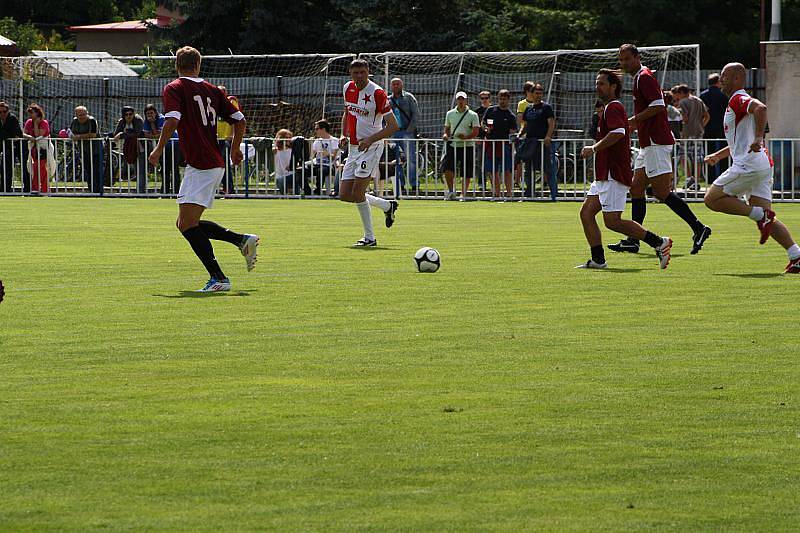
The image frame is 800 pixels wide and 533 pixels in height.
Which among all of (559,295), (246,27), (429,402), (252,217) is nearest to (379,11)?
(246,27)

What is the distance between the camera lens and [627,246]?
16.5m

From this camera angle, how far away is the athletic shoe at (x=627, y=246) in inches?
648

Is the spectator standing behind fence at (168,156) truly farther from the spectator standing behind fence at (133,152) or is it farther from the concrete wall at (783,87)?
the concrete wall at (783,87)

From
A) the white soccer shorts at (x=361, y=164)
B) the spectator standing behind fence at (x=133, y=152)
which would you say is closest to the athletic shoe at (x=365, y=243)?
the white soccer shorts at (x=361, y=164)

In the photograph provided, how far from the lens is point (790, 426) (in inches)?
277

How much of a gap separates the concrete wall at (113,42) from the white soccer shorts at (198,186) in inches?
2988

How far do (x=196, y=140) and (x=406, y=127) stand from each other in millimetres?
16167

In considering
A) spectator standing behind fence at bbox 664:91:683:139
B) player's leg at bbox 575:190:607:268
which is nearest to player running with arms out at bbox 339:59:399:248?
player's leg at bbox 575:190:607:268

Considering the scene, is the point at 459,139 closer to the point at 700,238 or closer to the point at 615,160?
the point at 700,238

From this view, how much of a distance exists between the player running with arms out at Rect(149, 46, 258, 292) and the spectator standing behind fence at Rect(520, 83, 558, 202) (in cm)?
1501

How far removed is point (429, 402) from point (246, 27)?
46936 millimetres

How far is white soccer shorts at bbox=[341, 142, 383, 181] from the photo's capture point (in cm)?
1766

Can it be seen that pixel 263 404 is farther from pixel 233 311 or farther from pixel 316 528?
pixel 233 311

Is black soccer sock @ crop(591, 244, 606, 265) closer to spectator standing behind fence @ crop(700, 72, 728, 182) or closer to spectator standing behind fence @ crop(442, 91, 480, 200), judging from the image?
spectator standing behind fence @ crop(700, 72, 728, 182)
